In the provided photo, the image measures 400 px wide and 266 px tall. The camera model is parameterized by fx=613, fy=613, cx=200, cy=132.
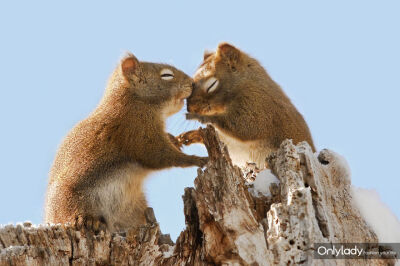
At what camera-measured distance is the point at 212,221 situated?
4.88 meters

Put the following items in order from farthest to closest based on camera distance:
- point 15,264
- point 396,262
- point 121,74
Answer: point 121,74
point 396,262
point 15,264

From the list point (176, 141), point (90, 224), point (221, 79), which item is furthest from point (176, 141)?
point (90, 224)

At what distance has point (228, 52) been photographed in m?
8.09

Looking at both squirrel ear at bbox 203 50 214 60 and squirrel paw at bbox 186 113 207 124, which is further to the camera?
squirrel ear at bbox 203 50 214 60

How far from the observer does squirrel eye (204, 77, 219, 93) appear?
25.4 feet

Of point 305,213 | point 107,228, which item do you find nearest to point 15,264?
point 107,228

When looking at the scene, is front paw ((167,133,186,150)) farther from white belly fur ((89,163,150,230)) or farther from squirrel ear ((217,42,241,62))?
squirrel ear ((217,42,241,62))

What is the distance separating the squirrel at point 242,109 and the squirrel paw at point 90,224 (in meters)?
1.79

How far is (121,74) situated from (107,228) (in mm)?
1942

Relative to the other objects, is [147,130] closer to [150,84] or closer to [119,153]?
[119,153]

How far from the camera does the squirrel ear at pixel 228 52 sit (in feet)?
26.5

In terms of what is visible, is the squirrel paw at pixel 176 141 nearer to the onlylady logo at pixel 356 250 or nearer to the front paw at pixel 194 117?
the front paw at pixel 194 117

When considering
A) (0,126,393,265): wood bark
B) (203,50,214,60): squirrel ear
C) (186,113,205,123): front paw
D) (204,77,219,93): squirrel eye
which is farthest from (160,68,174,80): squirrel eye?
(0,126,393,265): wood bark

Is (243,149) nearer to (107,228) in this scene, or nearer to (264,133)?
(264,133)
